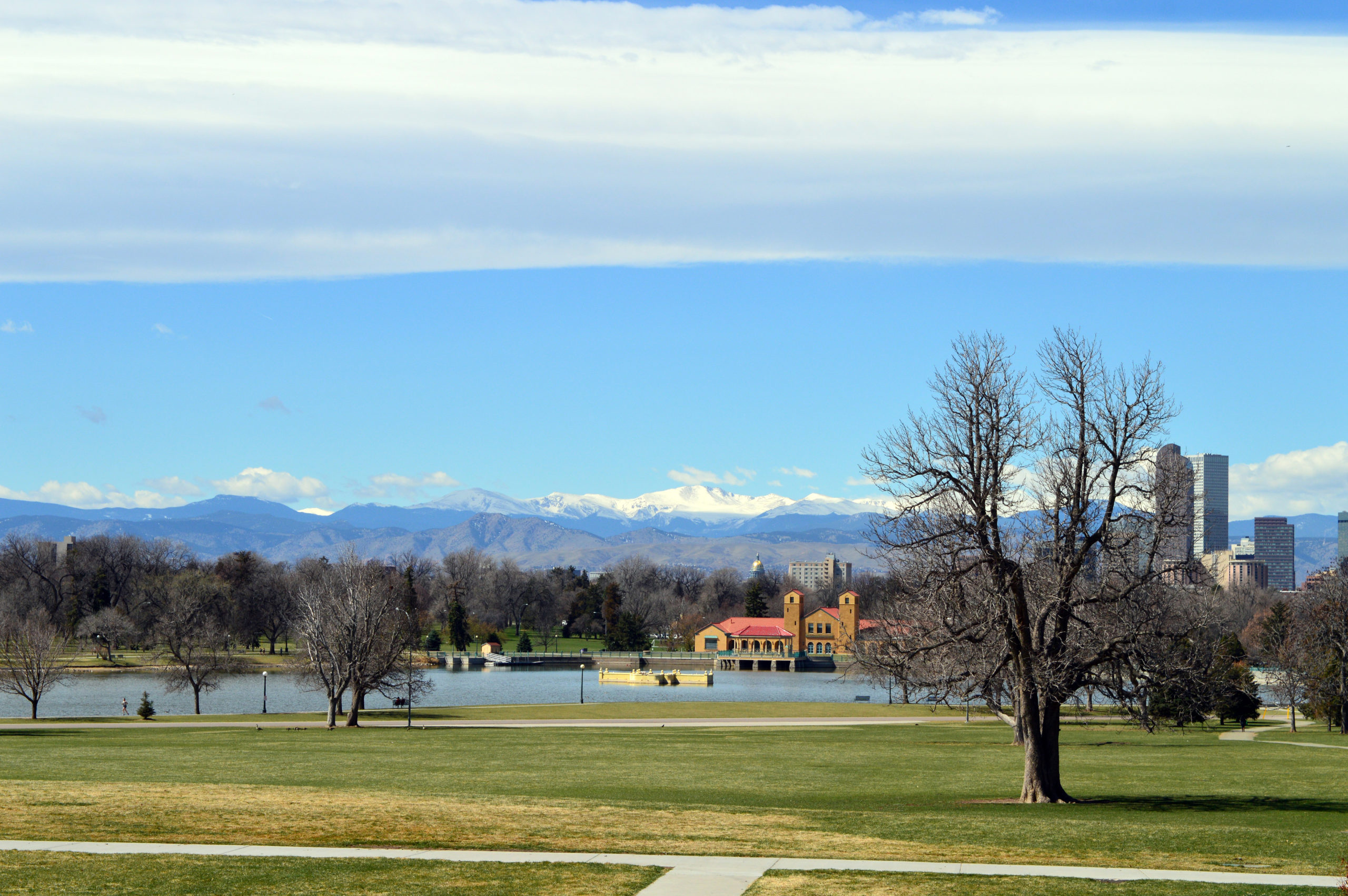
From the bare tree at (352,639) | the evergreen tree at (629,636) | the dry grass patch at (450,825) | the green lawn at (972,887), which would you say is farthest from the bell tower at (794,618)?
the green lawn at (972,887)

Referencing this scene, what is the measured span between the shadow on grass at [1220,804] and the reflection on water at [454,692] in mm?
62526

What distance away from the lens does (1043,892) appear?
53.3 feet

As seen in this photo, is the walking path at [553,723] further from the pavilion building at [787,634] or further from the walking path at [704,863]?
the pavilion building at [787,634]

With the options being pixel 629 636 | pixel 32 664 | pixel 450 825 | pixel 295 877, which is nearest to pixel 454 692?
pixel 32 664

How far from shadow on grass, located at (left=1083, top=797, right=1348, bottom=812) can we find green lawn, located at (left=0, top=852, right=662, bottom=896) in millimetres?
16176

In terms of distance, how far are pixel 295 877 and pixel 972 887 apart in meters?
8.87

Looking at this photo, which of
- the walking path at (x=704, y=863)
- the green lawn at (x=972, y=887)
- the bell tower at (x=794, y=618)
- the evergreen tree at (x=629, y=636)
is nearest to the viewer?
the green lawn at (x=972, y=887)

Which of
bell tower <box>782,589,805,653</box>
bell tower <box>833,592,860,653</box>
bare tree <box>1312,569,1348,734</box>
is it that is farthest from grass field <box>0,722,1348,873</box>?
bell tower <box>782,589,805,653</box>

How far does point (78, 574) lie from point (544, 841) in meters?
162

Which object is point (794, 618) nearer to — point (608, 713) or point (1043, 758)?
point (608, 713)

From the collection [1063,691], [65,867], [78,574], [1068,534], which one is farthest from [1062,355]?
[78,574]

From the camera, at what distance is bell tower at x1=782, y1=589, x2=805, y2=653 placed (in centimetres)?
18662

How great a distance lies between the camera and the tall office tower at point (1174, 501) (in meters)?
27.5

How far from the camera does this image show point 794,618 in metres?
188
